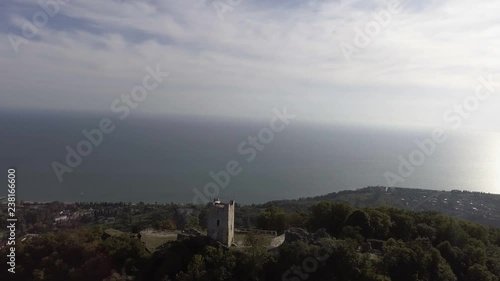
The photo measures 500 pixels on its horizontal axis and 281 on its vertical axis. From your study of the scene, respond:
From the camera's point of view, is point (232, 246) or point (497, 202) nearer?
point (232, 246)

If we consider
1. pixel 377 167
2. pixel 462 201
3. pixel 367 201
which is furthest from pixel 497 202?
pixel 377 167

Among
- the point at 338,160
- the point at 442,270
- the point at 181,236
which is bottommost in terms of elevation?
the point at 442,270

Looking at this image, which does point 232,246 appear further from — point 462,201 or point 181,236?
point 462,201
